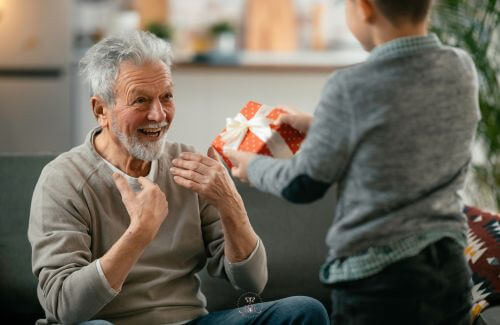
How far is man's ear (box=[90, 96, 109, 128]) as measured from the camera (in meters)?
1.82

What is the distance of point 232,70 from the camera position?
479 cm

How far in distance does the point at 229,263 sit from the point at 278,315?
0.17 meters

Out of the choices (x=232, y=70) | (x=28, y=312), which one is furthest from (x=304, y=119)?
(x=232, y=70)

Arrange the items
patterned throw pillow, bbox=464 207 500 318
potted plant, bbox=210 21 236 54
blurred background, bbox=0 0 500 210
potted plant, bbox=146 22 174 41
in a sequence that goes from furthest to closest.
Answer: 1. potted plant, bbox=210 21 236 54
2. potted plant, bbox=146 22 174 41
3. blurred background, bbox=0 0 500 210
4. patterned throw pillow, bbox=464 207 500 318

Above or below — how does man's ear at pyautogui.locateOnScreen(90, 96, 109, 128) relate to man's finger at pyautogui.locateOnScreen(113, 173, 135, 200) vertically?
above

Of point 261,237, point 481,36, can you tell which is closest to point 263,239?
point 261,237

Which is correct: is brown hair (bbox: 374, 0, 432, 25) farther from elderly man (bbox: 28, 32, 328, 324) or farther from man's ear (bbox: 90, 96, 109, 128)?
man's ear (bbox: 90, 96, 109, 128)

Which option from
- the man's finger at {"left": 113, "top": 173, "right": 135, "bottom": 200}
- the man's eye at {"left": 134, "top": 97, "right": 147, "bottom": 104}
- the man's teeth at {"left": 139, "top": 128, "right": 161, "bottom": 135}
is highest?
the man's eye at {"left": 134, "top": 97, "right": 147, "bottom": 104}

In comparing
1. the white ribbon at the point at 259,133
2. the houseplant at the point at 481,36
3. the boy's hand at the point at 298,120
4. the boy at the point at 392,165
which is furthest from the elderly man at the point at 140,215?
the houseplant at the point at 481,36

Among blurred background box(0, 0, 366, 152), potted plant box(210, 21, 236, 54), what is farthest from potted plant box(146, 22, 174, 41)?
potted plant box(210, 21, 236, 54)

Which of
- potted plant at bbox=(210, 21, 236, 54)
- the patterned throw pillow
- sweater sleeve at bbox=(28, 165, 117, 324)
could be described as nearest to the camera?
sweater sleeve at bbox=(28, 165, 117, 324)

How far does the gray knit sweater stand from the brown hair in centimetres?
4

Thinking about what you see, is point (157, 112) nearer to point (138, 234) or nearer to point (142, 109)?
point (142, 109)

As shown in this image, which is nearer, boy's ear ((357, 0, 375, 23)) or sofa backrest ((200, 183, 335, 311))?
boy's ear ((357, 0, 375, 23))
